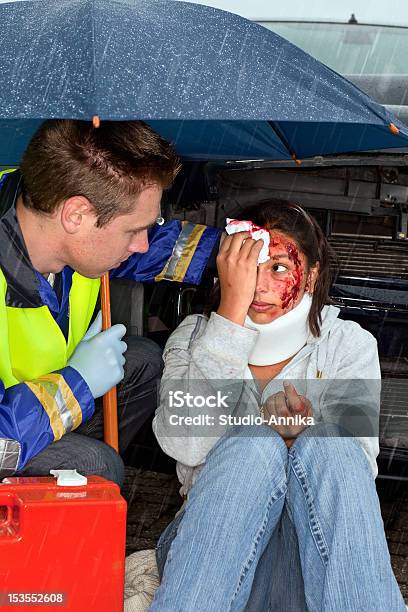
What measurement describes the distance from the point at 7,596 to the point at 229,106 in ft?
3.82

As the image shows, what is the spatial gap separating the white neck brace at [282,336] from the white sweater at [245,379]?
0.03 meters

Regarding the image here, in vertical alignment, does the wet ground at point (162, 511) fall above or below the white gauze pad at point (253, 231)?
below

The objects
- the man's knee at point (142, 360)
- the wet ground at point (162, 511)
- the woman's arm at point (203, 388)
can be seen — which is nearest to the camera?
the woman's arm at point (203, 388)

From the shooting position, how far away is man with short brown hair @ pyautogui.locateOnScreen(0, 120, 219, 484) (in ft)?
7.60

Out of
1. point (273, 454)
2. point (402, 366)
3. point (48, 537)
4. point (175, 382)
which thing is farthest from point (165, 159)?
point (402, 366)

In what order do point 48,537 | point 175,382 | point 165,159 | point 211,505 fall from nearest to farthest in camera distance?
point 48,537, point 211,505, point 165,159, point 175,382

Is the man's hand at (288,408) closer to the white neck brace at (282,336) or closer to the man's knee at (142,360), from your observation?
the white neck brace at (282,336)

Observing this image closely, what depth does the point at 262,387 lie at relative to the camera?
2689 mm

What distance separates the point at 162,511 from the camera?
12.6 ft

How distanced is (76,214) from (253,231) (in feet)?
1.65

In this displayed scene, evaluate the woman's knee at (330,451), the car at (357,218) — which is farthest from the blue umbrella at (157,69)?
the car at (357,218)

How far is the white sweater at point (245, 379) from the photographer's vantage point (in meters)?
2.47

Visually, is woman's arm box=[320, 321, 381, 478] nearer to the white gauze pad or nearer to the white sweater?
the white sweater

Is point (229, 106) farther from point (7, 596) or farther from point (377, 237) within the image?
point (377, 237)
